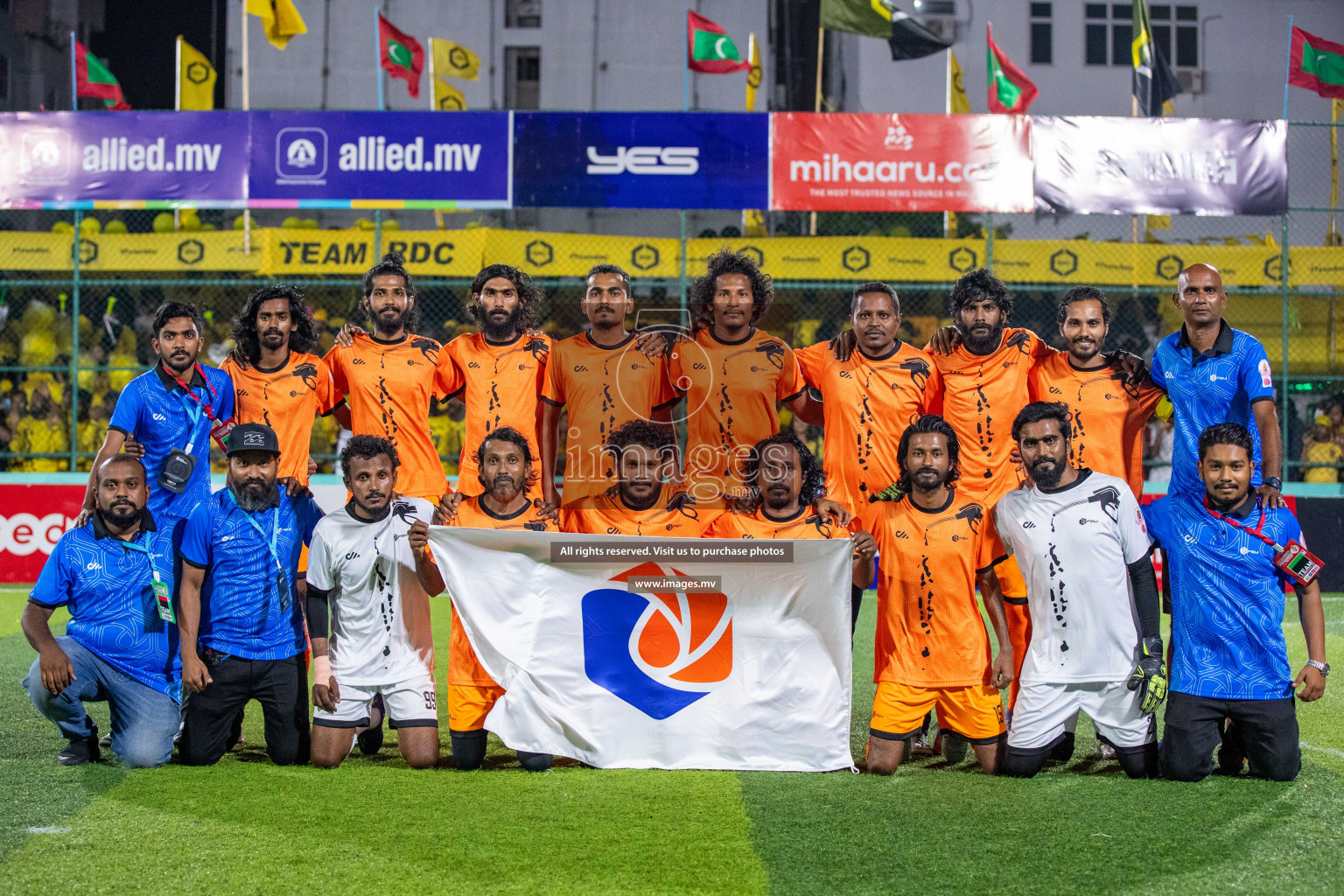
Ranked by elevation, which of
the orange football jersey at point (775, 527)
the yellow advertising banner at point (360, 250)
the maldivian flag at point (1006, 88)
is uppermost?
the maldivian flag at point (1006, 88)

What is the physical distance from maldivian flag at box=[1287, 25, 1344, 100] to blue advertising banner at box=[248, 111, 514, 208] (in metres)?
9.36

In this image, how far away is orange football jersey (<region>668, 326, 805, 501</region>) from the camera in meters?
5.87

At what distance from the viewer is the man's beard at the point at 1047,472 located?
5.00 metres

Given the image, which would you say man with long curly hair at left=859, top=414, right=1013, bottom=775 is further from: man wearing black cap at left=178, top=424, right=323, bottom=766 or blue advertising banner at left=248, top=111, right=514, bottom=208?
blue advertising banner at left=248, top=111, right=514, bottom=208

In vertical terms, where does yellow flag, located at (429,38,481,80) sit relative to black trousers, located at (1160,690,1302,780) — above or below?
above

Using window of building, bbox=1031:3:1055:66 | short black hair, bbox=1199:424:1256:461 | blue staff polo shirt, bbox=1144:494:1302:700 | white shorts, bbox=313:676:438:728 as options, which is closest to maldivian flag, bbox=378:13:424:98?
white shorts, bbox=313:676:438:728

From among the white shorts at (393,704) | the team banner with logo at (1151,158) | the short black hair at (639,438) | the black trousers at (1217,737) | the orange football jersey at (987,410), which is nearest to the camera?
the black trousers at (1217,737)

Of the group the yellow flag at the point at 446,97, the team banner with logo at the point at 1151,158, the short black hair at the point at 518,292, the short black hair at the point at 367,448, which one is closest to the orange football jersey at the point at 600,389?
the short black hair at the point at 518,292

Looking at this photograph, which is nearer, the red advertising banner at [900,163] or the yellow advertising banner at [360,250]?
the red advertising banner at [900,163]

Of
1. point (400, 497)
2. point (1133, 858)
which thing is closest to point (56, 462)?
point (400, 497)

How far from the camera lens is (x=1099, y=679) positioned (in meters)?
4.94

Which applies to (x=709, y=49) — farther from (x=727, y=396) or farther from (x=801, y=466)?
(x=801, y=466)

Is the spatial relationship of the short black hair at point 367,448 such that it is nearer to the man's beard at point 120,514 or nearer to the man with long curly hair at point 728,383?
the man's beard at point 120,514

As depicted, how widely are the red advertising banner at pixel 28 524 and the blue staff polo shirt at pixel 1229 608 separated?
1084 centimetres
